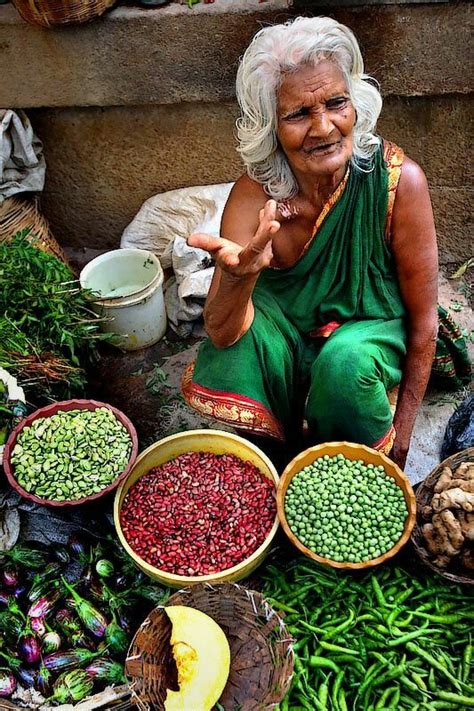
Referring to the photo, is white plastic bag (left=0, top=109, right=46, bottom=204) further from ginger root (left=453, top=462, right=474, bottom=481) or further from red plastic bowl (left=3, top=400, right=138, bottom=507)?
ginger root (left=453, top=462, right=474, bottom=481)

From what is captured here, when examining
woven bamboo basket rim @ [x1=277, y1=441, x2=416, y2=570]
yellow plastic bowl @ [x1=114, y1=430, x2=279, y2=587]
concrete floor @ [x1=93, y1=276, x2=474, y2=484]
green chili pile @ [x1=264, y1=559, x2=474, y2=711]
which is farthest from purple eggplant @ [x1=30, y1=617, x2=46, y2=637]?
concrete floor @ [x1=93, y1=276, x2=474, y2=484]

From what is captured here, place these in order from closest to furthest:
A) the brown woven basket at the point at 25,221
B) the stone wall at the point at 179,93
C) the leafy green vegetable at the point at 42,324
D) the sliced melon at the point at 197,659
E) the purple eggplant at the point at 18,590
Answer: the sliced melon at the point at 197,659, the purple eggplant at the point at 18,590, the leafy green vegetable at the point at 42,324, the stone wall at the point at 179,93, the brown woven basket at the point at 25,221

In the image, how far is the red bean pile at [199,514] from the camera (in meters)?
2.30

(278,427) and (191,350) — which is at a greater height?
(278,427)

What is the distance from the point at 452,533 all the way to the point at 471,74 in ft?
7.24

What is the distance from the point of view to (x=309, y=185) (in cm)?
244

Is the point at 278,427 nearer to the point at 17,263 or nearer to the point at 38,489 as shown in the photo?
the point at 38,489

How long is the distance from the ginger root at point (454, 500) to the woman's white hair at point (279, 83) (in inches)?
44.3

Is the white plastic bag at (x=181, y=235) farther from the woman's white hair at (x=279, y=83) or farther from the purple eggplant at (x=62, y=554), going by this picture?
the purple eggplant at (x=62, y=554)

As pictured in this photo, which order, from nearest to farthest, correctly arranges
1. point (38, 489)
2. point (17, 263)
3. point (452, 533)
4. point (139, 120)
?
point (452, 533)
point (38, 489)
point (17, 263)
point (139, 120)

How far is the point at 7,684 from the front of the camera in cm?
223

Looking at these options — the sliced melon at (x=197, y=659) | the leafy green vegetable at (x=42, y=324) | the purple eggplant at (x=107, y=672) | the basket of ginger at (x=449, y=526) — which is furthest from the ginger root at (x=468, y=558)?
the leafy green vegetable at (x=42, y=324)

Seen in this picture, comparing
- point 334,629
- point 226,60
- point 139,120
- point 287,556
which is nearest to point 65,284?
point 139,120

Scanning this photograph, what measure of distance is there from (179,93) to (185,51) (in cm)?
21
